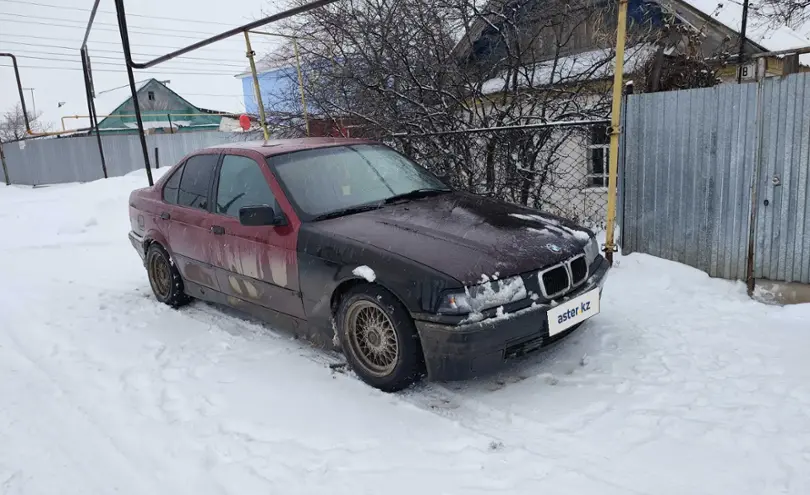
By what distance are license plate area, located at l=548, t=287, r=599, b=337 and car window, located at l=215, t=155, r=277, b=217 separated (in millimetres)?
2055

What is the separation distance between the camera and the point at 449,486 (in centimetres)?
255

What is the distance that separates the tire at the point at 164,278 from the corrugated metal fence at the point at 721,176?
4286 millimetres

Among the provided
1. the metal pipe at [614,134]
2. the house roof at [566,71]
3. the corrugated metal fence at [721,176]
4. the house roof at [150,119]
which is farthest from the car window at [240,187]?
the house roof at [150,119]

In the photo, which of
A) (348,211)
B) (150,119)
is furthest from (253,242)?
(150,119)

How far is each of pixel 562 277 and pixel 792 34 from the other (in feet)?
43.9

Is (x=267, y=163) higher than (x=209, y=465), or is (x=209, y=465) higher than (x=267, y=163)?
(x=267, y=163)

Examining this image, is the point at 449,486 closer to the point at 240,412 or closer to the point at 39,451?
the point at 240,412

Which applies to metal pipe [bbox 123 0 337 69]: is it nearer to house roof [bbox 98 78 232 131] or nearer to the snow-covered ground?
the snow-covered ground

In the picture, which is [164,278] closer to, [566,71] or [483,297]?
[483,297]

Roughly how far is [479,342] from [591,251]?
128 centimetres

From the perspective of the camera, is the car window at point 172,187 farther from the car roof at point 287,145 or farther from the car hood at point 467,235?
the car hood at point 467,235

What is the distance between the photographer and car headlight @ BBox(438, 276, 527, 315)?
302 cm

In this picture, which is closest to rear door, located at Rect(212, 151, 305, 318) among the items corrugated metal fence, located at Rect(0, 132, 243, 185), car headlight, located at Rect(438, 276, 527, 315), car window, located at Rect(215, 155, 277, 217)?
car window, located at Rect(215, 155, 277, 217)

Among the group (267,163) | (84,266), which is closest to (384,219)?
(267,163)
